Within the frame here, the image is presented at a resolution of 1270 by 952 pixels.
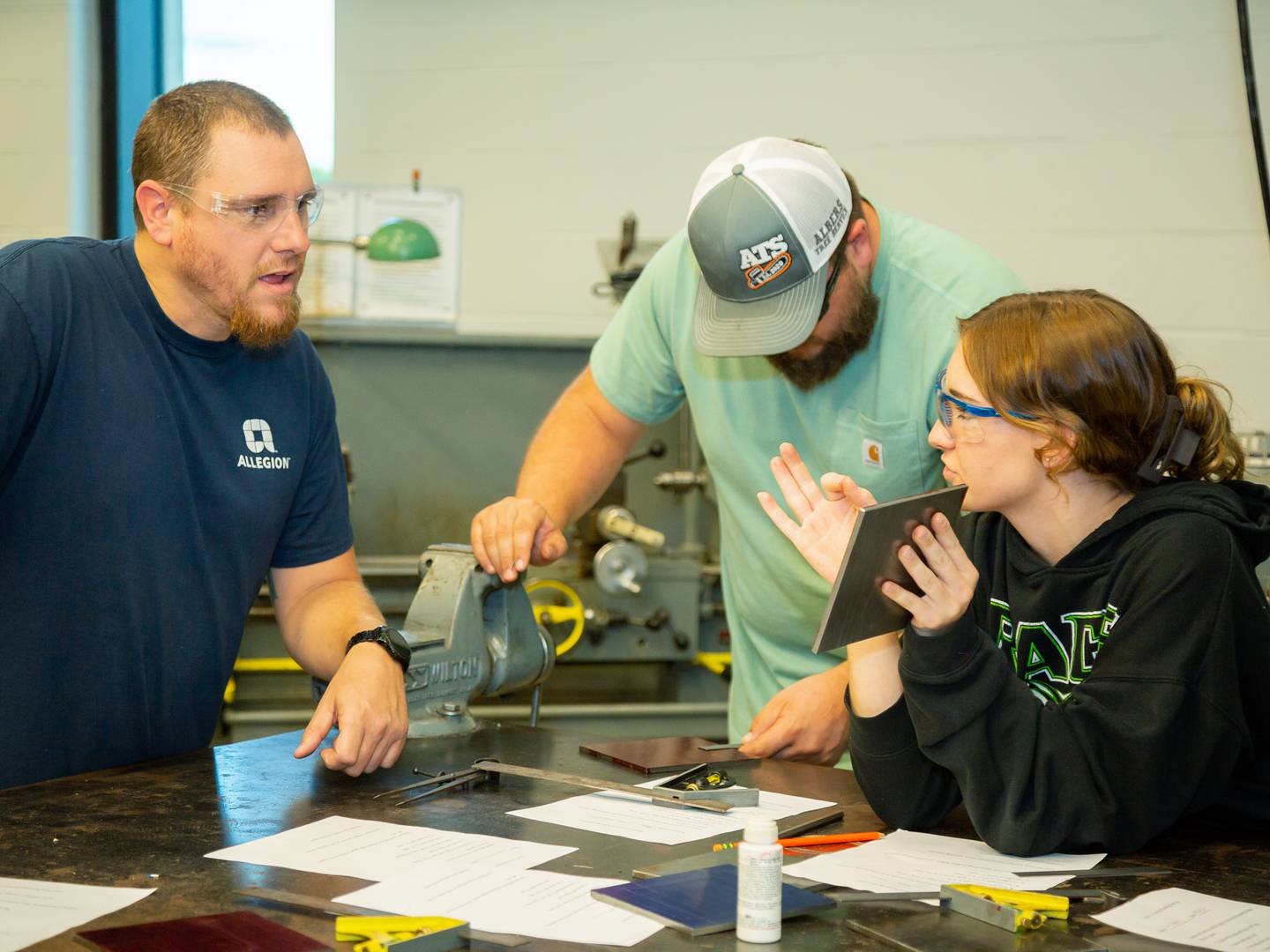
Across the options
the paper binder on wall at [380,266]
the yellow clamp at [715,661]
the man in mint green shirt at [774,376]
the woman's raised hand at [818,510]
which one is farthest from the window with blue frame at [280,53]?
the woman's raised hand at [818,510]

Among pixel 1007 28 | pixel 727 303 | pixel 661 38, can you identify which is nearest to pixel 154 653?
pixel 727 303

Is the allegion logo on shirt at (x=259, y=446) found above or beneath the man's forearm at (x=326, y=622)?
above

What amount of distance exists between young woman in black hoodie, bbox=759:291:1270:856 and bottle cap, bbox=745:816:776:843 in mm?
320

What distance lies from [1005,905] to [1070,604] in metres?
0.48

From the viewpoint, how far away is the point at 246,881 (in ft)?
3.92

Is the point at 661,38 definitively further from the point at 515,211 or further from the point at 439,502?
the point at 439,502

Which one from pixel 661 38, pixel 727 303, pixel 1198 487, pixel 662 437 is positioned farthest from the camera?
pixel 661 38

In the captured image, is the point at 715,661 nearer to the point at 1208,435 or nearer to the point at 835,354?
the point at 835,354

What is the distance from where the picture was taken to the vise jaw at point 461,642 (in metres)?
1.84

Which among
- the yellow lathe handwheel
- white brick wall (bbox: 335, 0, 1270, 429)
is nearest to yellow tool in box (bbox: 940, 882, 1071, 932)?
the yellow lathe handwheel

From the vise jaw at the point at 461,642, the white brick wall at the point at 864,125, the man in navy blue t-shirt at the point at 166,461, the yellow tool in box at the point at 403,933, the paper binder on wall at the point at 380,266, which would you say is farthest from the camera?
the paper binder on wall at the point at 380,266

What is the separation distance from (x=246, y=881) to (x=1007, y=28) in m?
3.65

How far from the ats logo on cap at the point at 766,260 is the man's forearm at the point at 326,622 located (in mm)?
785

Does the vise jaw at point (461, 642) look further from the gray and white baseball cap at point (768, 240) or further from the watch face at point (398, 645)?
the gray and white baseball cap at point (768, 240)
